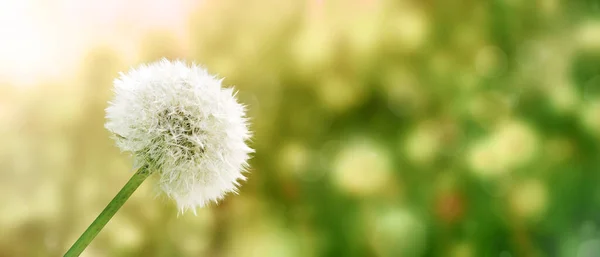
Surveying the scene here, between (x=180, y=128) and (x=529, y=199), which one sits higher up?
(x=529, y=199)

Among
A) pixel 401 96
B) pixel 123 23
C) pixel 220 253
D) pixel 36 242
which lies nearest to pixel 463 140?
pixel 401 96

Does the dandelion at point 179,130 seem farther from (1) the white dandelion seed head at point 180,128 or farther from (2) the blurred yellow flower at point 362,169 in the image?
(2) the blurred yellow flower at point 362,169

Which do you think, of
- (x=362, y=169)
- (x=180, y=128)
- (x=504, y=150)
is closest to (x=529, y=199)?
(x=504, y=150)

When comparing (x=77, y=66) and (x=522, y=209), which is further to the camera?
(x=522, y=209)

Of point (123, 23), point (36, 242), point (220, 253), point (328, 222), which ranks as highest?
point (123, 23)

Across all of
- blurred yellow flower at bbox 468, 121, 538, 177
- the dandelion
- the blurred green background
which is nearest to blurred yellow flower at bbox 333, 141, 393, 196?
the blurred green background

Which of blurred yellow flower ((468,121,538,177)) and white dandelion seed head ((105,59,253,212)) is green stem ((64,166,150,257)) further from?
blurred yellow flower ((468,121,538,177))

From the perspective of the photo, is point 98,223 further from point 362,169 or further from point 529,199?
point 529,199

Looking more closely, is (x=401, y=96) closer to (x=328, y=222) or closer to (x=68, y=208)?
(x=328, y=222)
